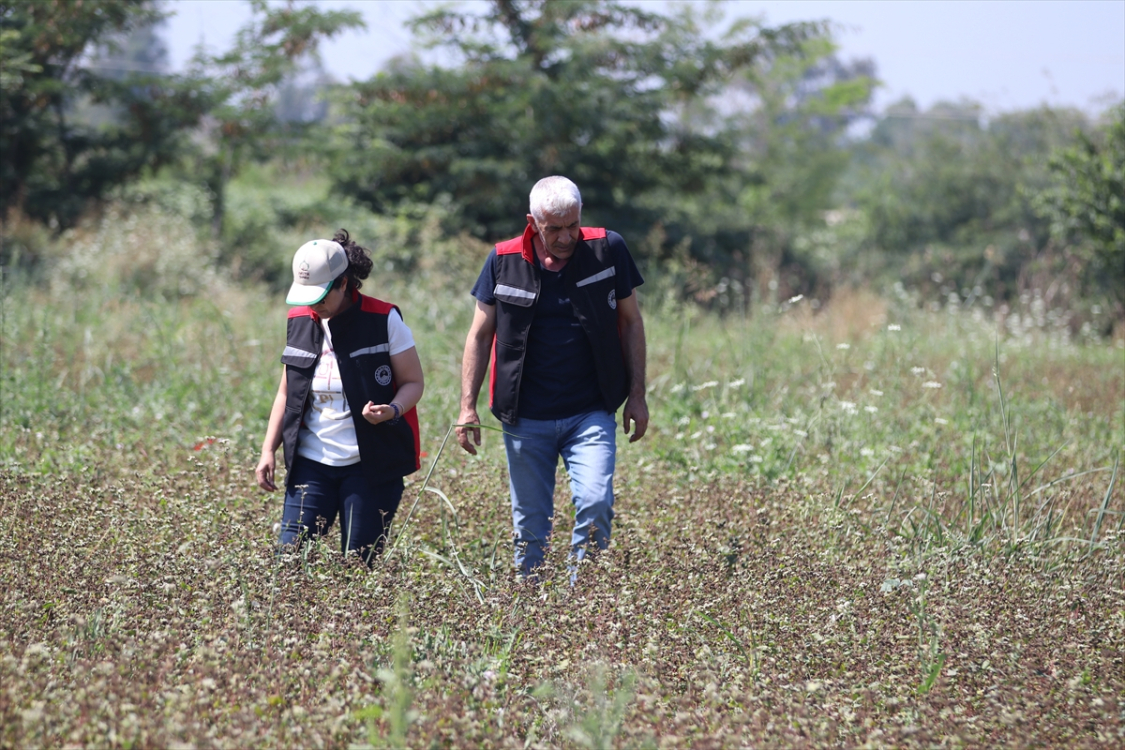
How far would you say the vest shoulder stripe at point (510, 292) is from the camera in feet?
13.3

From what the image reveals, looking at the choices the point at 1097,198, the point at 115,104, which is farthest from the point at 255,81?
the point at 1097,198

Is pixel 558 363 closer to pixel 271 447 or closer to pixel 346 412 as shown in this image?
pixel 346 412

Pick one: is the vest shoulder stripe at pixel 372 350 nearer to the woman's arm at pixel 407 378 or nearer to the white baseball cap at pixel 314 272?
the woman's arm at pixel 407 378

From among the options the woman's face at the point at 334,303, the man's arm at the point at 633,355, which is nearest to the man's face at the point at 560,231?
the man's arm at the point at 633,355

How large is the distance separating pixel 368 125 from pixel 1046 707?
13.9 metres

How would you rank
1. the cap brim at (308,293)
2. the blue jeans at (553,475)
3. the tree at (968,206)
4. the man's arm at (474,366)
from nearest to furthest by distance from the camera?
the cap brim at (308,293) < the blue jeans at (553,475) < the man's arm at (474,366) < the tree at (968,206)

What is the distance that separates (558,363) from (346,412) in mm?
851

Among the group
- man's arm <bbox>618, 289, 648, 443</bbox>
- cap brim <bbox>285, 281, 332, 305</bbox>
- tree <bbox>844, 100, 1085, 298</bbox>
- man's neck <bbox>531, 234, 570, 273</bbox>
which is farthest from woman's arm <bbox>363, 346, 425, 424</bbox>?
tree <bbox>844, 100, 1085, 298</bbox>

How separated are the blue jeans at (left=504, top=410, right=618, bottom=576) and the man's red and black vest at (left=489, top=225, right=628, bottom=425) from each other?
0.38ft

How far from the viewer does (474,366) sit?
4242 millimetres

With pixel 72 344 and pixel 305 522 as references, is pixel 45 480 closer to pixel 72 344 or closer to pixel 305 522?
pixel 305 522

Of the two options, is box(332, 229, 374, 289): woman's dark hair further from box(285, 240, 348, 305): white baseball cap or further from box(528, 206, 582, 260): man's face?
box(528, 206, 582, 260): man's face

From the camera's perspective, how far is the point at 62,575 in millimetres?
3381

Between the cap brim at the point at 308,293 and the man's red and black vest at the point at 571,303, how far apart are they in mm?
719
